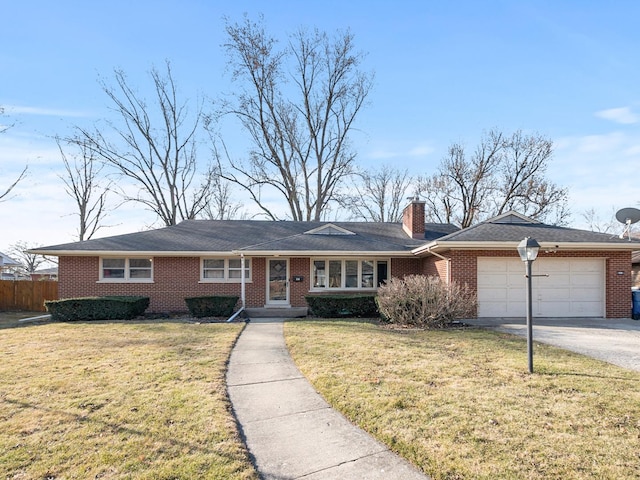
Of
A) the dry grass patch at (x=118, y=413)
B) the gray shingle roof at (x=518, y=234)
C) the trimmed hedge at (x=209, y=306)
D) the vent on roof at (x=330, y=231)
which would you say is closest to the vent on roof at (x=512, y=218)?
the gray shingle roof at (x=518, y=234)

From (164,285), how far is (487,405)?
1361 centimetres

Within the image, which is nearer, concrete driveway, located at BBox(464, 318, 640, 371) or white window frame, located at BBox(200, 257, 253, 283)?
concrete driveway, located at BBox(464, 318, 640, 371)

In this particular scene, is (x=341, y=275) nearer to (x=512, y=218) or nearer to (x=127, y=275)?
(x=512, y=218)

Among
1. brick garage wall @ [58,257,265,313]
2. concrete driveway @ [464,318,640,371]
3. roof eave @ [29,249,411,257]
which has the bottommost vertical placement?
concrete driveway @ [464,318,640,371]

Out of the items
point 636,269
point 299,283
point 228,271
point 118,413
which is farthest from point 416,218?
point 118,413

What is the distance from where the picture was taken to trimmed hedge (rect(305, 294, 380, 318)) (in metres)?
14.0

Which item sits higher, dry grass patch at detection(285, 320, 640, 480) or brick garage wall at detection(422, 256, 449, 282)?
brick garage wall at detection(422, 256, 449, 282)

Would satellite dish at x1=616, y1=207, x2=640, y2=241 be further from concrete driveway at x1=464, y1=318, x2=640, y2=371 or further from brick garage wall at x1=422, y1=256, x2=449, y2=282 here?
brick garage wall at x1=422, y1=256, x2=449, y2=282

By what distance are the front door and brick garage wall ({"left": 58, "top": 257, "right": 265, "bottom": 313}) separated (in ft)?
0.92

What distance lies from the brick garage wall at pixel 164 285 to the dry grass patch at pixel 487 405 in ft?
26.1

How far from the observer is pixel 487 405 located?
188 inches

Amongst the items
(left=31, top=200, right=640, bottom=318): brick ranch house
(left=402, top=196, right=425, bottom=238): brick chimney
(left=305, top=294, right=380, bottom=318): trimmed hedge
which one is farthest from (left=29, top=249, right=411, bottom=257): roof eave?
(left=402, top=196, right=425, bottom=238): brick chimney

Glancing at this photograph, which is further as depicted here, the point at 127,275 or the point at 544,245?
the point at 127,275

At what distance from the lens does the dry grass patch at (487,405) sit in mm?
3457
